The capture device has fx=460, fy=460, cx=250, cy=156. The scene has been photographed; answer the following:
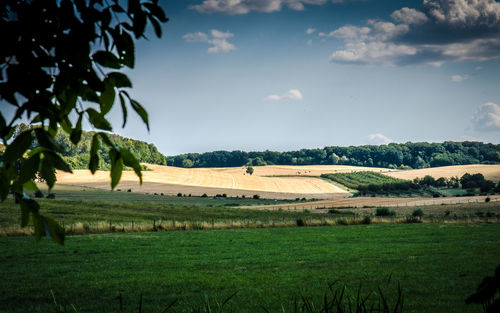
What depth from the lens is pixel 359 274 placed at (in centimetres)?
1723

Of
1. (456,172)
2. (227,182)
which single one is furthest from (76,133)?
(456,172)

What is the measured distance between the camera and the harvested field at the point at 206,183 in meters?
106

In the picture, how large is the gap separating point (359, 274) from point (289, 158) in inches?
7072

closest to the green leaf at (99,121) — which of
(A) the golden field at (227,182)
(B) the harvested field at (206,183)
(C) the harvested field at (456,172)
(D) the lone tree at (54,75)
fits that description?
(D) the lone tree at (54,75)

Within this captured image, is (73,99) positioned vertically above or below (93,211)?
above

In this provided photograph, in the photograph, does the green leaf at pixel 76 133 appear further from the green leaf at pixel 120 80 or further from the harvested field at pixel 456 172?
the harvested field at pixel 456 172

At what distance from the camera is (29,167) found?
1773mm

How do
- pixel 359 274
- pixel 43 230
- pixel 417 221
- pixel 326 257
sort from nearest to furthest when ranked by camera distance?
1. pixel 43 230
2. pixel 359 274
3. pixel 326 257
4. pixel 417 221

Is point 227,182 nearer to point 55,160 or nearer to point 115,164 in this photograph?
point 115,164

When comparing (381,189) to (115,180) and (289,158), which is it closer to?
(289,158)

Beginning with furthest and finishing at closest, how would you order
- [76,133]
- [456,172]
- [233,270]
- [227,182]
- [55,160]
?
[456,172] → [227,182] → [233,270] → [76,133] → [55,160]

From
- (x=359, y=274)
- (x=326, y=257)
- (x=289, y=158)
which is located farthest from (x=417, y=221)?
(x=289, y=158)

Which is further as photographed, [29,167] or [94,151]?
[94,151]

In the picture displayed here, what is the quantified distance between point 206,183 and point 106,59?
116m
